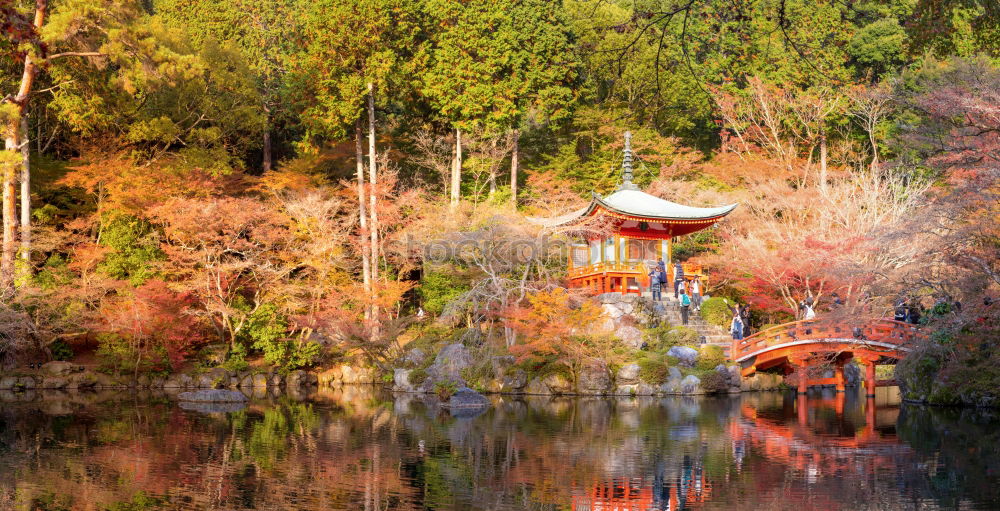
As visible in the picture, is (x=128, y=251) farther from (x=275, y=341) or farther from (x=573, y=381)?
(x=573, y=381)

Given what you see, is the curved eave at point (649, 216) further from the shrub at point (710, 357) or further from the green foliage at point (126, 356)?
the green foliage at point (126, 356)

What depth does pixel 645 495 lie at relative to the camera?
9.59 m

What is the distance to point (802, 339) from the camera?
20641 millimetres

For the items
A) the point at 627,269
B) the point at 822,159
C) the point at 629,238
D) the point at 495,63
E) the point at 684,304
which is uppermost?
the point at 495,63

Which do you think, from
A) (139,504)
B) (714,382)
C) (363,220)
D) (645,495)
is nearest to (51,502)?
(139,504)

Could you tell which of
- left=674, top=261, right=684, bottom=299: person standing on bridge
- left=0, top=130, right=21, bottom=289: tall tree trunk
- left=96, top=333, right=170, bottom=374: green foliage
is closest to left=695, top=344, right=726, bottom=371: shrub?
left=674, top=261, right=684, bottom=299: person standing on bridge

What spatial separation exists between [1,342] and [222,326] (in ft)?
18.3

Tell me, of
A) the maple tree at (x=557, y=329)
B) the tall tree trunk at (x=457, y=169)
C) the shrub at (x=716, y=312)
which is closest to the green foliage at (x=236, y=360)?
the maple tree at (x=557, y=329)

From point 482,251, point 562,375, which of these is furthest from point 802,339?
point 482,251

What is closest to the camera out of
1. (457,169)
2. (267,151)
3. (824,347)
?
(824,347)

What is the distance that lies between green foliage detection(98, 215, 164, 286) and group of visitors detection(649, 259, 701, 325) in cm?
1313

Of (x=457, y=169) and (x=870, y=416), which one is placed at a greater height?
(x=457, y=169)

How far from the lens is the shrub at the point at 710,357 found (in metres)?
21.7

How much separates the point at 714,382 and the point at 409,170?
48.9 feet
